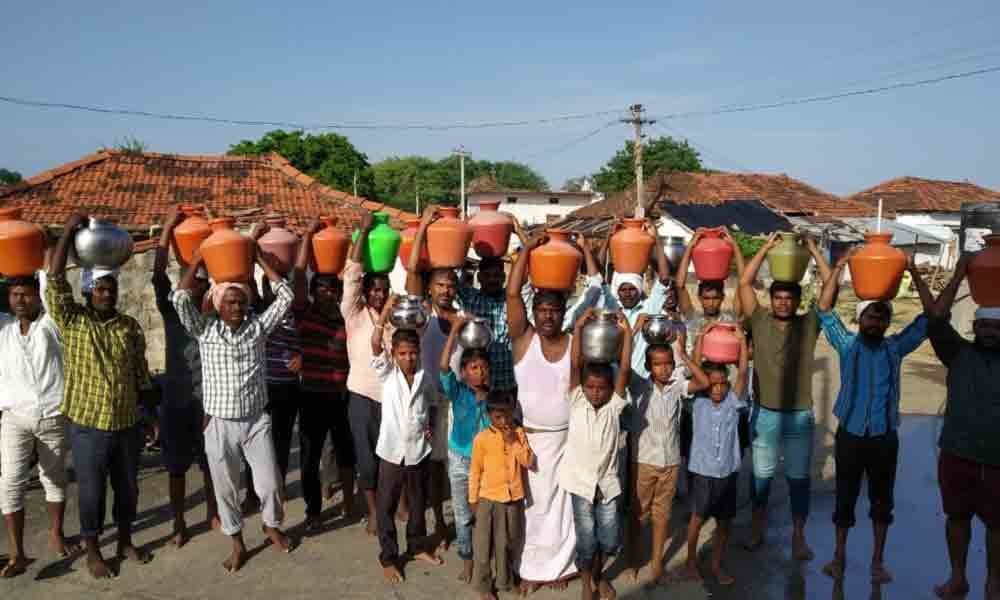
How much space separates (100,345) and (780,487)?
4741 millimetres

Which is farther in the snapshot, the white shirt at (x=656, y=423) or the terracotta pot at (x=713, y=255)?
the terracotta pot at (x=713, y=255)

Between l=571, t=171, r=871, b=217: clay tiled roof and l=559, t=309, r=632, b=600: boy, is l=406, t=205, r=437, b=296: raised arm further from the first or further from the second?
l=571, t=171, r=871, b=217: clay tiled roof

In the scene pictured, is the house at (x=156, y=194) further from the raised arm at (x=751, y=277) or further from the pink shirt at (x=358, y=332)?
the raised arm at (x=751, y=277)

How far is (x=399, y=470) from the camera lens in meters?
3.74

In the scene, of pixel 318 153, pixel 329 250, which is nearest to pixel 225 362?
pixel 329 250

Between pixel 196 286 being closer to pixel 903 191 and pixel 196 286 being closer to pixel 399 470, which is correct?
pixel 399 470

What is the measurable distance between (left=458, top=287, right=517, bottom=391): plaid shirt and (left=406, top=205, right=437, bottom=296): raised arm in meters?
0.26

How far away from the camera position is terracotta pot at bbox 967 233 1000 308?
11.1 feet

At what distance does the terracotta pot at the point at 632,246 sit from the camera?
4.24m

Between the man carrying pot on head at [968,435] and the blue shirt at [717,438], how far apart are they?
1.06 metres

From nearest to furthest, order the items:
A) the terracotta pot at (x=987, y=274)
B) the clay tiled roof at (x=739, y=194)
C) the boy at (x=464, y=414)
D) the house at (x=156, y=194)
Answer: the terracotta pot at (x=987, y=274)
the boy at (x=464, y=414)
the house at (x=156, y=194)
the clay tiled roof at (x=739, y=194)

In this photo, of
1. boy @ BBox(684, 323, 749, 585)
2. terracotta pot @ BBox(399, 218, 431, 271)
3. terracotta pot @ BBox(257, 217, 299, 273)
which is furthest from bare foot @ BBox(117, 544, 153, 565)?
boy @ BBox(684, 323, 749, 585)

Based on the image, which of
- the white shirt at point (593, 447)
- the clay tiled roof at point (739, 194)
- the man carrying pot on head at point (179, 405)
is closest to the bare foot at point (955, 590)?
the white shirt at point (593, 447)

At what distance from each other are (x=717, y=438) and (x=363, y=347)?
2.10 metres
